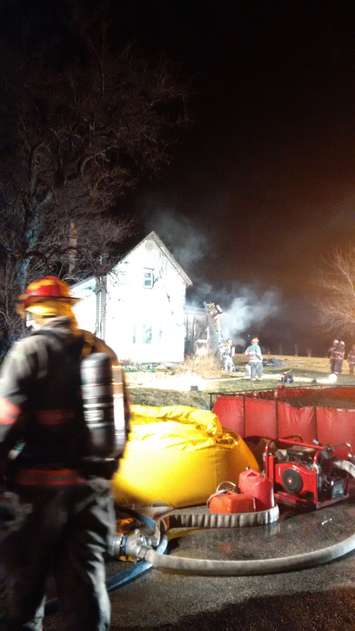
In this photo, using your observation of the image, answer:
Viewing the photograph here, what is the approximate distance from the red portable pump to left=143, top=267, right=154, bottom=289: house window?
66.7 feet

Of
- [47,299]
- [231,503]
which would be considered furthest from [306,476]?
[47,299]

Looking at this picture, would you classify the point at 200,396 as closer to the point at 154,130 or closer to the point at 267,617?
the point at 154,130

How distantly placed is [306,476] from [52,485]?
12.9 feet

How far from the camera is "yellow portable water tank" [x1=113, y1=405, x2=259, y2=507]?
5.38m

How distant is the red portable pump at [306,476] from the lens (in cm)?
546

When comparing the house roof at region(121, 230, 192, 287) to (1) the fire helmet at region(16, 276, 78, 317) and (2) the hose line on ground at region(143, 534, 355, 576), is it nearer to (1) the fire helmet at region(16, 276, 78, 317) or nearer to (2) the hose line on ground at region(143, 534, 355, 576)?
(2) the hose line on ground at region(143, 534, 355, 576)

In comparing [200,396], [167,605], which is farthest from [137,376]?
[167,605]

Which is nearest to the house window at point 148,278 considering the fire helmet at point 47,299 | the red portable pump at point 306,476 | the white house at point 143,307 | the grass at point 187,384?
the white house at point 143,307

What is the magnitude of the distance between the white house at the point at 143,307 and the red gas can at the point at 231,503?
18.2 meters

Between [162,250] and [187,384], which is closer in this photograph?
[187,384]

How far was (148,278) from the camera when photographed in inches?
1024

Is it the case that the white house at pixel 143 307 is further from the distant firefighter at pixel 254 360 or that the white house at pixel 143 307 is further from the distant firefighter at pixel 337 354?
the distant firefighter at pixel 337 354

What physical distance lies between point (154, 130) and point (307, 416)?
1009cm

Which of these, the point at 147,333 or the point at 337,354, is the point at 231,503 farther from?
the point at 147,333
